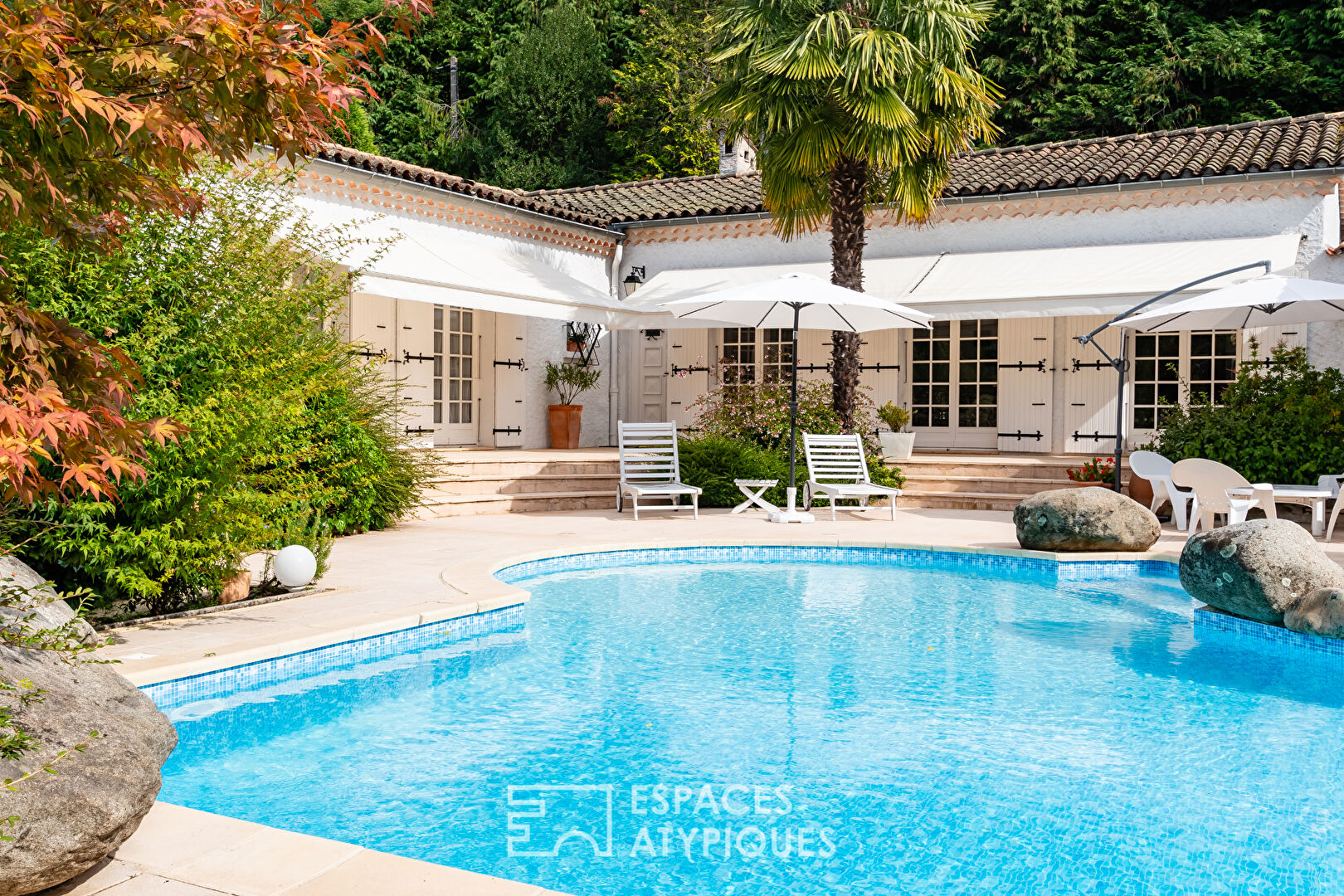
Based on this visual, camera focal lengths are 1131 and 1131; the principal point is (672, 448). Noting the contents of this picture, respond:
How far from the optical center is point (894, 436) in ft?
50.3

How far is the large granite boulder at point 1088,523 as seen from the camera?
10219mm

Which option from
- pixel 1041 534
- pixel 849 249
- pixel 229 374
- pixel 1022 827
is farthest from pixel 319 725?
pixel 849 249

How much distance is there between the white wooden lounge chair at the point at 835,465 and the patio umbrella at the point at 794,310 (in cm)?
23

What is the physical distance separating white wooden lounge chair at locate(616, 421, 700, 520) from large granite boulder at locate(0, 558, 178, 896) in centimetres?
964

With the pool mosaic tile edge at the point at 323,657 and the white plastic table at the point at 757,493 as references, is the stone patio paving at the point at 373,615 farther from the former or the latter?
the white plastic table at the point at 757,493

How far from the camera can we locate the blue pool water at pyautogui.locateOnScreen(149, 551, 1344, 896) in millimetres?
3844

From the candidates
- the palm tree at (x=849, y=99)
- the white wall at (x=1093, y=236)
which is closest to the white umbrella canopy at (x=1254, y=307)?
the white wall at (x=1093, y=236)

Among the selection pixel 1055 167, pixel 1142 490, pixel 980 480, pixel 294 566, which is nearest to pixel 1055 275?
pixel 1055 167

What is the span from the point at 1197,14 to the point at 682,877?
1023 inches

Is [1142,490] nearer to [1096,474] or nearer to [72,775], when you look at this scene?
[1096,474]

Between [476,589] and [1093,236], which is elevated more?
[1093,236]

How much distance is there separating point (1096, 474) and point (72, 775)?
41.8 ft

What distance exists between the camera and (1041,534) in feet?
34.1

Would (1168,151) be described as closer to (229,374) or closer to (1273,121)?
(1273,121)
